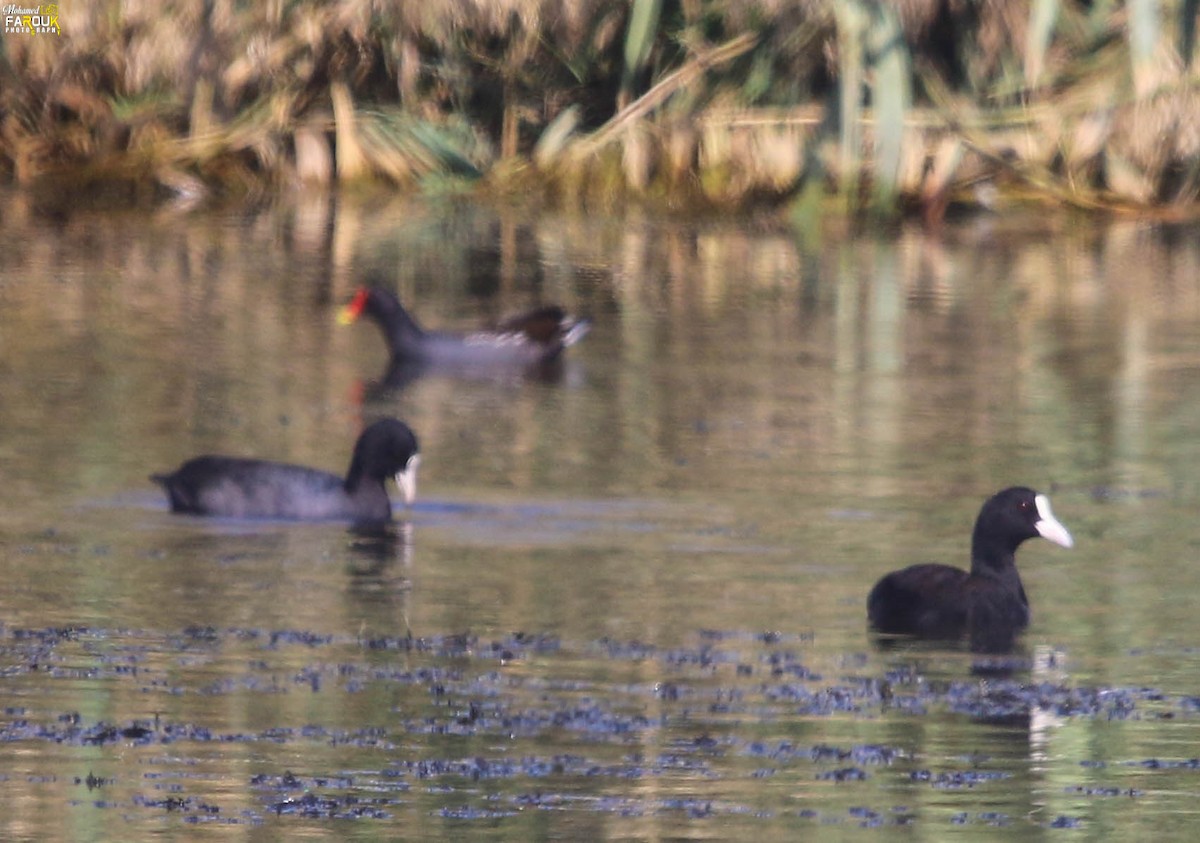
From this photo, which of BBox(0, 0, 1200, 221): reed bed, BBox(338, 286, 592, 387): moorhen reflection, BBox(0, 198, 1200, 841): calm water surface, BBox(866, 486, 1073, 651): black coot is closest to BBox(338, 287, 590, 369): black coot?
BBox(338, 286, 592, 387): moorhen reflection

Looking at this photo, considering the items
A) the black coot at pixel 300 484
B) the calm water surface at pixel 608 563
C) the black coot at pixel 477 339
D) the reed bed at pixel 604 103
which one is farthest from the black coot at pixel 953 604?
the reed bed at pixel 604 103

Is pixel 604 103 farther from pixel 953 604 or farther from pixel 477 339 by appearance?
pixel 953 604

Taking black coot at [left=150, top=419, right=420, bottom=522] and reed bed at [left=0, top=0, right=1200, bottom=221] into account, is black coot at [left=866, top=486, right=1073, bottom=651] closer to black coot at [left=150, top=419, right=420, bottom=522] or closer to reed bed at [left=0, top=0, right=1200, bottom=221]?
black coot at [left=150, top=419, right=420, bottom=522]

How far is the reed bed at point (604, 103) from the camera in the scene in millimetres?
24141

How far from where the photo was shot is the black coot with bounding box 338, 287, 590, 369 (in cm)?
1719

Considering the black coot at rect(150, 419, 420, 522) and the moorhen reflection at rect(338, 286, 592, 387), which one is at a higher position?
the moorhen reflection at rect(338, 286, 592, 387)

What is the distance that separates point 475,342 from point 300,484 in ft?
17.7

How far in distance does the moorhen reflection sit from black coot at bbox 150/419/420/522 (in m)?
4.68

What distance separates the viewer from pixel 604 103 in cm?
2625

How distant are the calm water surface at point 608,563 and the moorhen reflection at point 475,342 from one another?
34cm

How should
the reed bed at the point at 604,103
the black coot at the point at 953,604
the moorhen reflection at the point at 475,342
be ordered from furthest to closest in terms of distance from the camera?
the reed bed at the point at 604,103 < the moorhen reflection at the point at 475,342 < the black coot at the point at 953,604

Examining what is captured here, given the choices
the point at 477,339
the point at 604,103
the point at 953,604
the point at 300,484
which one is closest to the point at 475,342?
the point at 477,339

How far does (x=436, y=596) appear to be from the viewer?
34.7 ft

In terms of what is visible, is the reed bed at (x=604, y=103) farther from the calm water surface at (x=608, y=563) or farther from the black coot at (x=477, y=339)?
the black coot at (x=477, y=339)
